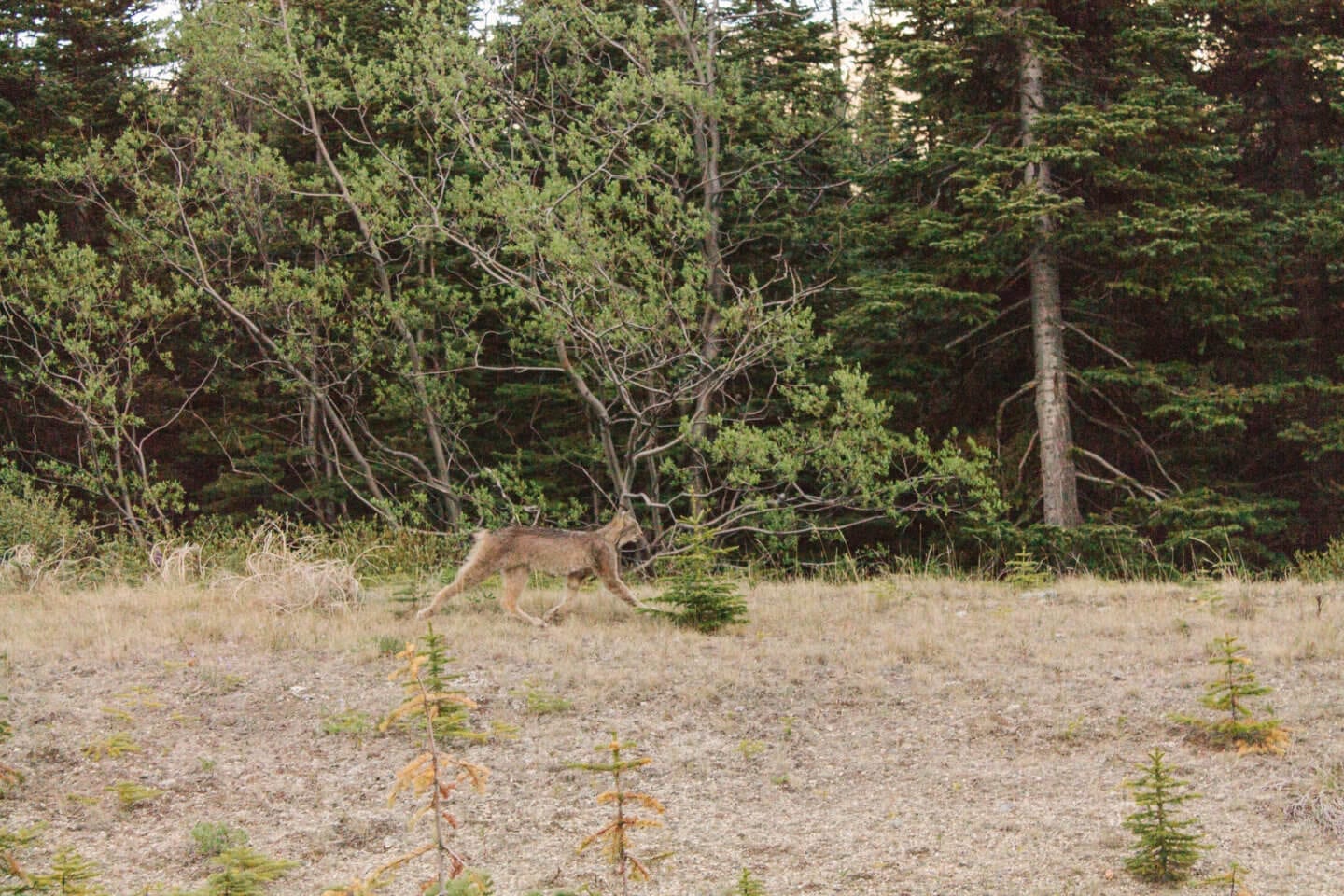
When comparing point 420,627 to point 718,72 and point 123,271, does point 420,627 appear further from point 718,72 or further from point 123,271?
point 123,271

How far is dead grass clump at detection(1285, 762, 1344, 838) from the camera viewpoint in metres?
6.53

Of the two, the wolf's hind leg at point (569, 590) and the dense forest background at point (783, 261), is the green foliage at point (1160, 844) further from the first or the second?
the dense forest background at point (783, 261)

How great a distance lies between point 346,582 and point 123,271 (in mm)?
11302

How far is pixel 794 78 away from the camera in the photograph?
63.8 ft

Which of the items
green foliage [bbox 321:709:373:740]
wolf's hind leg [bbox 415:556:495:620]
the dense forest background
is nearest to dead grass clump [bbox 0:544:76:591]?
the dense forest background

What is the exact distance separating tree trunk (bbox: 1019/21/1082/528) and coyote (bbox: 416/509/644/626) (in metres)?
7.96

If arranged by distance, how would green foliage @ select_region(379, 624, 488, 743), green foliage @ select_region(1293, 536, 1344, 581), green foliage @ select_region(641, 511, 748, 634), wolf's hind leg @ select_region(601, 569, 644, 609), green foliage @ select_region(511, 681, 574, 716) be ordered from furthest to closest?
green foliage @ select_region(1293, 536, 1344, 581), wolf's hind leg @ select_region(601, 569, 644, 609), green foliage @ select_region(641, 511, 748, 634), green foliage @ select_region(511, 681, 574, 716), green foliage @ select_region(379, 624, 488, 743)

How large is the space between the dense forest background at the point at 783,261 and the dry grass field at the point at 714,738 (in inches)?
204

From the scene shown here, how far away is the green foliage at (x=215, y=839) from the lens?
6.60 metres

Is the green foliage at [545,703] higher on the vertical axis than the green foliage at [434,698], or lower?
lower

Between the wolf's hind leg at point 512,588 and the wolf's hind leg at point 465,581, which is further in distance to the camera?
the wolf's hind leg at point 512,588

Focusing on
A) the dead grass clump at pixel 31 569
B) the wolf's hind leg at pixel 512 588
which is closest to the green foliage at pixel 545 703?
the wolf's hind leg at pixel 512 588

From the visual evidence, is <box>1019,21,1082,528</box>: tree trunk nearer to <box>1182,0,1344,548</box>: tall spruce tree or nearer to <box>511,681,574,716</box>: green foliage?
<box>1182,0,1344,548</box>: tall spruce tree

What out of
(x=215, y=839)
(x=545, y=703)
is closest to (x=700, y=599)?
(x=545, y=703)
